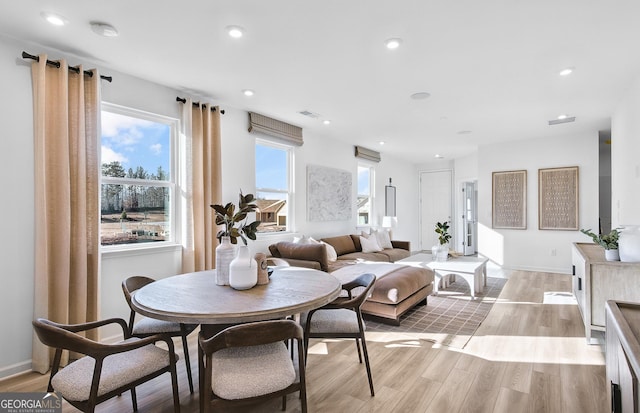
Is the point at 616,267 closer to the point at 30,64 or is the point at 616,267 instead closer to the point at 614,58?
the point at 614,58

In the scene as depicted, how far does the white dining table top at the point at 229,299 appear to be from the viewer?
159cm

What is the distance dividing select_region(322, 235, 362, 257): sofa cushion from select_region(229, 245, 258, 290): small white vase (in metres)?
3.48

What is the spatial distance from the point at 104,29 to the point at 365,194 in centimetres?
572

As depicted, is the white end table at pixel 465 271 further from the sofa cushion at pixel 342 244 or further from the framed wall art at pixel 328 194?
the framed wall art at pixel 328 194

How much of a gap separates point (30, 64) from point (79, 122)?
20.7 inches

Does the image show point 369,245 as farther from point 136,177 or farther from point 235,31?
point 235,31

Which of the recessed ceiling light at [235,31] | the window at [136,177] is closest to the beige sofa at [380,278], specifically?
the window at [136,177]

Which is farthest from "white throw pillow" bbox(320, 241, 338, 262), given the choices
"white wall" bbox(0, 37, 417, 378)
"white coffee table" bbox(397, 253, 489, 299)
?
"white coffee table" bbox(397, 253, 489, 299)

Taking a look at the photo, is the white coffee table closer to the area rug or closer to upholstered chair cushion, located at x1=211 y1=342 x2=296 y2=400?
the area rug

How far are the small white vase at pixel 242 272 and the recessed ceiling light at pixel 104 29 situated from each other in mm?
1899

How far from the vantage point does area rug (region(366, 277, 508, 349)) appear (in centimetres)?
319

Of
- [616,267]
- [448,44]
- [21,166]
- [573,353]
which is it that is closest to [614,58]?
[448,44]

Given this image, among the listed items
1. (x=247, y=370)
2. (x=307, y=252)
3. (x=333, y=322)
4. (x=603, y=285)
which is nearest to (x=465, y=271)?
(x=603, y=285)

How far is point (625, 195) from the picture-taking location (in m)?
3.98
